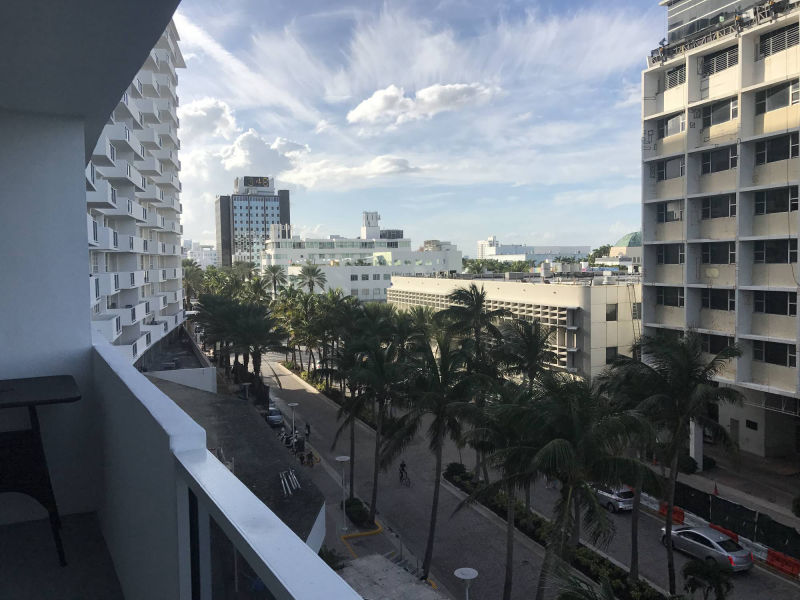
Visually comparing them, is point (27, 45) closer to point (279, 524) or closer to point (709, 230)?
point (279, 524)

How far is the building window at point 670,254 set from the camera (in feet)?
89.6

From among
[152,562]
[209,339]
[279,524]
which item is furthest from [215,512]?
[209,339]

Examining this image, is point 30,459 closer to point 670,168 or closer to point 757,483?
point 757,483

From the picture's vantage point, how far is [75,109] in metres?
5.18

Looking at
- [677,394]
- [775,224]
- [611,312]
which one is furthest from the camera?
[611,312]

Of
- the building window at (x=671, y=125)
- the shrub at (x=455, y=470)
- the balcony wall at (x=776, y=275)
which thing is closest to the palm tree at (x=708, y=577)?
the shrub at (x=455, y=470)

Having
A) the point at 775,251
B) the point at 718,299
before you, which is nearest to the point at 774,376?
the point at 718,299

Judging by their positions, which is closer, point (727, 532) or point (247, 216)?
point (727, 532)

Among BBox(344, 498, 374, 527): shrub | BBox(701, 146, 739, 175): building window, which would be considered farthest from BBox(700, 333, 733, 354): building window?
BBox(344, 498, 374, 527): shrub

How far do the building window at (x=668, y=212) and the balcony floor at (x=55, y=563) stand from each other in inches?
1075

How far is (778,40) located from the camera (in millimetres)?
22672

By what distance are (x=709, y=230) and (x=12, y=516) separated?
26.8 metres

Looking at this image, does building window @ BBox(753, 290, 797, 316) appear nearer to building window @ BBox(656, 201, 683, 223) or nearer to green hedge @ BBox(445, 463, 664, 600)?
building window @ BBox(656, 201, 683, 223)

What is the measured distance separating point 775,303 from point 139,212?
3110cm
